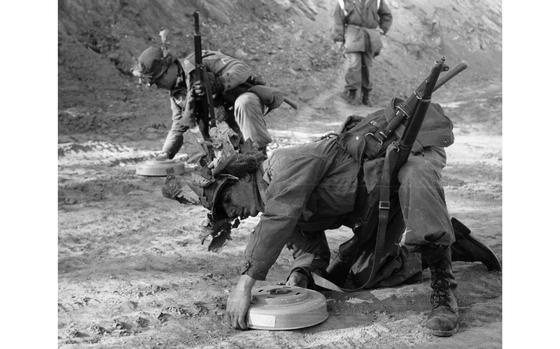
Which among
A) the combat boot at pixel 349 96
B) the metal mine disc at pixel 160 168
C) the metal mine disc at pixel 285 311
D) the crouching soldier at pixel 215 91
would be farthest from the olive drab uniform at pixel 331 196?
the metal mine disc at pixel 160 168

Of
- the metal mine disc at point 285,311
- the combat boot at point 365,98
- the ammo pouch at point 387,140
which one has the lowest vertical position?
the metal mine disc at point 285,311

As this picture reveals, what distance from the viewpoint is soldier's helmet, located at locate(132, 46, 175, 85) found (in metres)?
2.98

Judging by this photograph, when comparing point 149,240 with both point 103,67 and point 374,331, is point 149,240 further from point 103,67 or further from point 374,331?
point 374,331

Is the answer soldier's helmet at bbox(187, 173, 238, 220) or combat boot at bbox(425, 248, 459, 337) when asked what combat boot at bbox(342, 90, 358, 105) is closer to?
soldier's helmet at bbox(187, 173, 238, 220)

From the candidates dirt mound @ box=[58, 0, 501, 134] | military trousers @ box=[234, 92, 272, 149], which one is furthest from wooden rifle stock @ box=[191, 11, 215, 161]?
dirt mound @ box=[58, 0, 501, 134]

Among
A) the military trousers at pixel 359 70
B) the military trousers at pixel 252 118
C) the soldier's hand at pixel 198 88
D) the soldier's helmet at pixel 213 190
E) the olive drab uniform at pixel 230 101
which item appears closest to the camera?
the soldier's helmet at pixel 213 190

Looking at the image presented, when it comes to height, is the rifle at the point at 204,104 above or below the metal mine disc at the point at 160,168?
above

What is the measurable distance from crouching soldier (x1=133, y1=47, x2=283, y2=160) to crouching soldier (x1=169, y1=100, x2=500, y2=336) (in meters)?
0.39

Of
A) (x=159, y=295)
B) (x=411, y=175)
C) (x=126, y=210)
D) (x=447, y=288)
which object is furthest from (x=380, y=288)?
(x=126, y=210)

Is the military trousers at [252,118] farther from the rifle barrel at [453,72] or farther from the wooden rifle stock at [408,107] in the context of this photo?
the rifle barrel at [453,72]

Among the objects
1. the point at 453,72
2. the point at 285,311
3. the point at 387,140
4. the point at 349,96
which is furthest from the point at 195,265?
the point at 453,72

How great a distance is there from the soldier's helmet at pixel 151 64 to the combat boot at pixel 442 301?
1298 mm

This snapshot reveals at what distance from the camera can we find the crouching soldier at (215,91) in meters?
3.06

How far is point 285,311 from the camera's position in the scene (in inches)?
92.6
